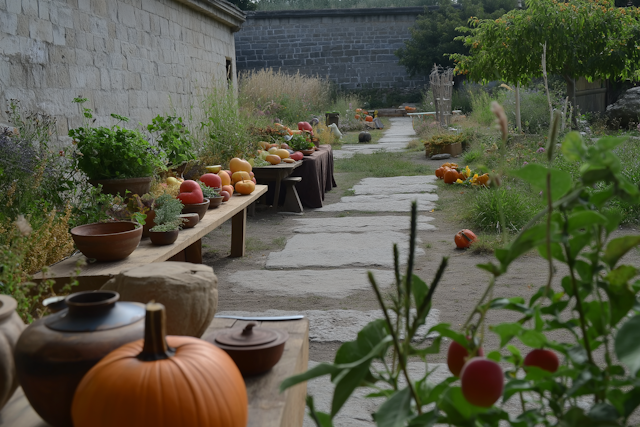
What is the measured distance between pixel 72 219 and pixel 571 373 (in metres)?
3.02

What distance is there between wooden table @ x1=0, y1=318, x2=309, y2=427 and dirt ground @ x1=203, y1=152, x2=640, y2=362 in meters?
1.11

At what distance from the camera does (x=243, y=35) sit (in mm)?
23141

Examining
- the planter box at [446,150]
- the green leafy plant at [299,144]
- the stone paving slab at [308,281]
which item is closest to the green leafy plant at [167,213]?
the stone paving slab at [308,281]

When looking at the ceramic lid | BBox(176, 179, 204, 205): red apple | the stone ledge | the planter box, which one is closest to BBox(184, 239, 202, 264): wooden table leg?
BBox(176, 179, 204, 205): red apple

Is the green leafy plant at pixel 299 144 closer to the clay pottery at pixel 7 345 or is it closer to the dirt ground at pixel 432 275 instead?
the dirt ground at pixel 432 275

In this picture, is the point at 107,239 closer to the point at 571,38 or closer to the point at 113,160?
the point at 113,160

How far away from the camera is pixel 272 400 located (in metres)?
1.29

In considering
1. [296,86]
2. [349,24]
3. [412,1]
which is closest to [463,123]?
[296,86]

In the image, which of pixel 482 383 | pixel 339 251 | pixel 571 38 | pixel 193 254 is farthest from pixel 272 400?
pixel 571 38

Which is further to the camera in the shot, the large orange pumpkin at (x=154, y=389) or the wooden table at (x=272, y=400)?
the wooden table at (x=272, y=400)

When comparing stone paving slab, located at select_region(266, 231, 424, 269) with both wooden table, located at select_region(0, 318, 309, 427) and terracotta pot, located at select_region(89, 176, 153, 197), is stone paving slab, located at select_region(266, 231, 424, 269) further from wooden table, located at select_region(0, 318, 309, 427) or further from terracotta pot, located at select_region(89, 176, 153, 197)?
wooden table, located at select_region(0, 318, 309, 427)

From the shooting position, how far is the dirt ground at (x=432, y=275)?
3.33 metres

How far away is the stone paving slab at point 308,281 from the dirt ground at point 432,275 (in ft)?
0.26

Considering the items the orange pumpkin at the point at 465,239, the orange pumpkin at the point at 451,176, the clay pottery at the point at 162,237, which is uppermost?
the clay pottery at the point at 162,237
